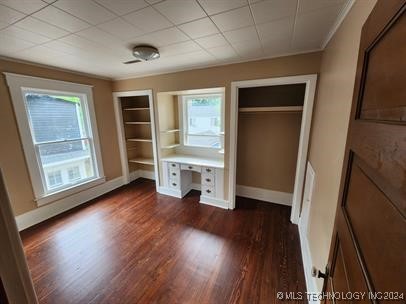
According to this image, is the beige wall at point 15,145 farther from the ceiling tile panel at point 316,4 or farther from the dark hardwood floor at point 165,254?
the ceiling tile panel at point 316,4

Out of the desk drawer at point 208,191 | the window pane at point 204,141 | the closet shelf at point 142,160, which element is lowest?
the desk drawer at point 208,191

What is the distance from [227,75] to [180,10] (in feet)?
4.62

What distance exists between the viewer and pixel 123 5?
1.22m

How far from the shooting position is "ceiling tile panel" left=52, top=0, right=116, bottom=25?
1.18m

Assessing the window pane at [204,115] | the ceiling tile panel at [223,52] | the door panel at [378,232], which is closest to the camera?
the door panel at [378,232]

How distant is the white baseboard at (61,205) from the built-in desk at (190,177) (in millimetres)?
1240

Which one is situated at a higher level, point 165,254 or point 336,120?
point 336,120

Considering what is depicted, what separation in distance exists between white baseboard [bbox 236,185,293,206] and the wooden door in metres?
2.48

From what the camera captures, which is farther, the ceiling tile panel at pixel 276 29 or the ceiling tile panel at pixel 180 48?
the ceiling tile panel at pixel 180 48

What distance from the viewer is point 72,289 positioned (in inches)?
64.7

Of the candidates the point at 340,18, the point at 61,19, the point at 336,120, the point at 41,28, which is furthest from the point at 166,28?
the point at 336,120

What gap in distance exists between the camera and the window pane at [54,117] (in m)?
2.59

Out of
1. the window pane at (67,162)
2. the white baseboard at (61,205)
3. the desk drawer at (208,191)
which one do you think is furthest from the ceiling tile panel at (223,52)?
the white baseboard at (61,205)

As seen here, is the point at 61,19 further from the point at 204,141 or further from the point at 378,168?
the point at 204,141
